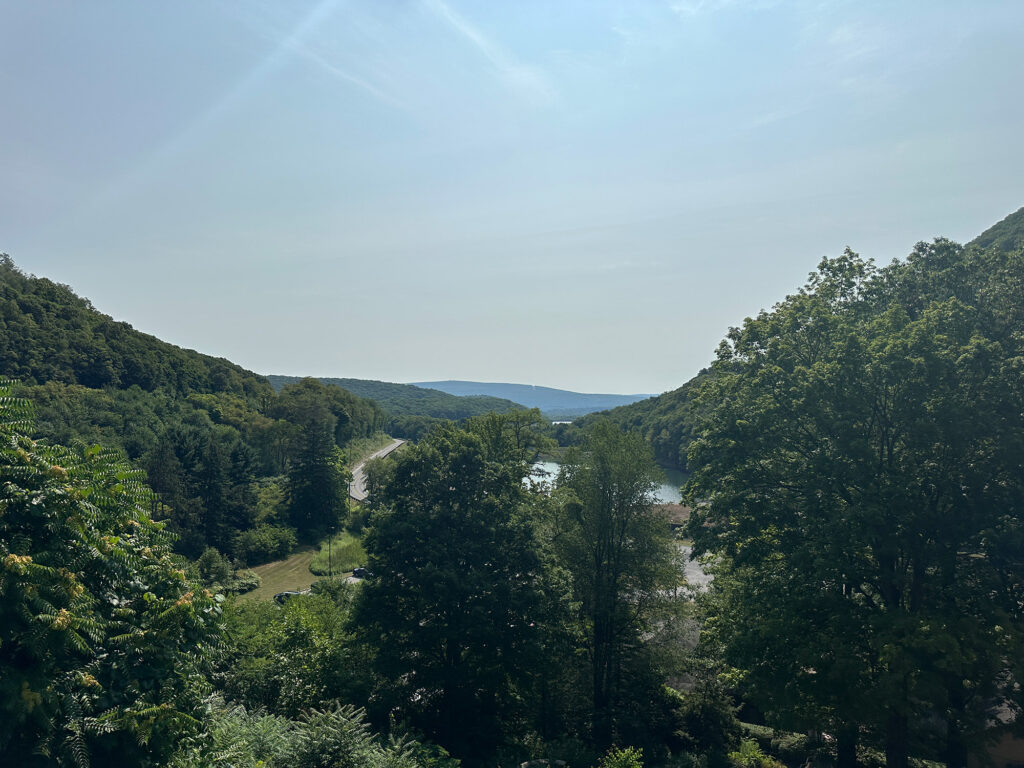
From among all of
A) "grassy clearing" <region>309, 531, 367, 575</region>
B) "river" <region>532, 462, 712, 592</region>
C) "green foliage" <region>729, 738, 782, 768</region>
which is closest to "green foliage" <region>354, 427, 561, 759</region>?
"river" <region>532, 462, 712, 592</region>

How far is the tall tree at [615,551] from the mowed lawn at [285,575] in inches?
1152

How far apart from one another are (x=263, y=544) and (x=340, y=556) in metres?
6.79

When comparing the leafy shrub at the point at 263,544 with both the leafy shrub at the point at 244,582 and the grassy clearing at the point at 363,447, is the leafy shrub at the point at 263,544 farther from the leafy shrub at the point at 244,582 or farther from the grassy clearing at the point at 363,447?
the grassy clearing at the point at 363,447

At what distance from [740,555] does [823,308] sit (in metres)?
6.90

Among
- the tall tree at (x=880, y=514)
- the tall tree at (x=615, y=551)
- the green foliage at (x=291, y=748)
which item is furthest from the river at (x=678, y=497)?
the green foliage at (x=291, y=748)

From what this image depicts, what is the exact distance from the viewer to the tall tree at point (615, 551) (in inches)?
738

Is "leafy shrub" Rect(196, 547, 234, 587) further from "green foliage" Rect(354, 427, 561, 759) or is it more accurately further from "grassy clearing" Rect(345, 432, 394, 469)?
"grassy clearing" Rect(345, 432, 394, 469)

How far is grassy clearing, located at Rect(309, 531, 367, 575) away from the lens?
48.2m

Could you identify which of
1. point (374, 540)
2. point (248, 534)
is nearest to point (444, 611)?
point (374, 540)

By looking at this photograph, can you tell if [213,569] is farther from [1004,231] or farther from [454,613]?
[1004,231]

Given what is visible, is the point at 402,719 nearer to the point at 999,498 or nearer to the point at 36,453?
the point at 36,453

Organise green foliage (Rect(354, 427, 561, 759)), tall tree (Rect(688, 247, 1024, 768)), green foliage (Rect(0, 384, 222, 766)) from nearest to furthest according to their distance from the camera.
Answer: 1. green foliage (Rect(0, 384, 222, 766))
2. tall tree (Rect(688, 247, 1024, 768))
3. green foliage (Rect(354, 427, 561, 759))

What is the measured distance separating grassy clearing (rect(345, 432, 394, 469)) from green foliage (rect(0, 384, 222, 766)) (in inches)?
3182

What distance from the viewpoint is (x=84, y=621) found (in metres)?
5.67
